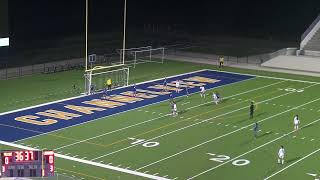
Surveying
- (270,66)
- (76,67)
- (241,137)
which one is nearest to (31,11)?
(76,67)

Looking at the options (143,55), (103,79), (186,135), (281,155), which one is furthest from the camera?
(143,55)

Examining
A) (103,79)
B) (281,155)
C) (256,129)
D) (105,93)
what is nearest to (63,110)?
(105,93)

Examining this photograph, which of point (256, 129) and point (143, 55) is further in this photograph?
point (143, 55)

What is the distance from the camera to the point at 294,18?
63000 mm

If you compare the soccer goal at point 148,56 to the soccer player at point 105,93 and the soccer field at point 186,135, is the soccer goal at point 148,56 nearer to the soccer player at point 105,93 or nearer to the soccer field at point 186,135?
the soccer field at point 186,135

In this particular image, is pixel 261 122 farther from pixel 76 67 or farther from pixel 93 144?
pixel 76 67

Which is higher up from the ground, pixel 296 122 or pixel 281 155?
pixel 296 122

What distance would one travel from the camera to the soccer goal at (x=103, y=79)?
36.2 meters

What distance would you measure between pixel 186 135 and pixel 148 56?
24993 mm

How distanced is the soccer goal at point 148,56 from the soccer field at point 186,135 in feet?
32.1

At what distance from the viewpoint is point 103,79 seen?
132 ft

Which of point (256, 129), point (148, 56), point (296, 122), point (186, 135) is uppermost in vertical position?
point (148, 56)

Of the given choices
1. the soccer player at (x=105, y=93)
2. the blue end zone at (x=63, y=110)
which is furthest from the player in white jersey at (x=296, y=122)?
the soccer player at (x=105, y=93)

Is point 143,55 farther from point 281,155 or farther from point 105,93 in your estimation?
point 281,155
